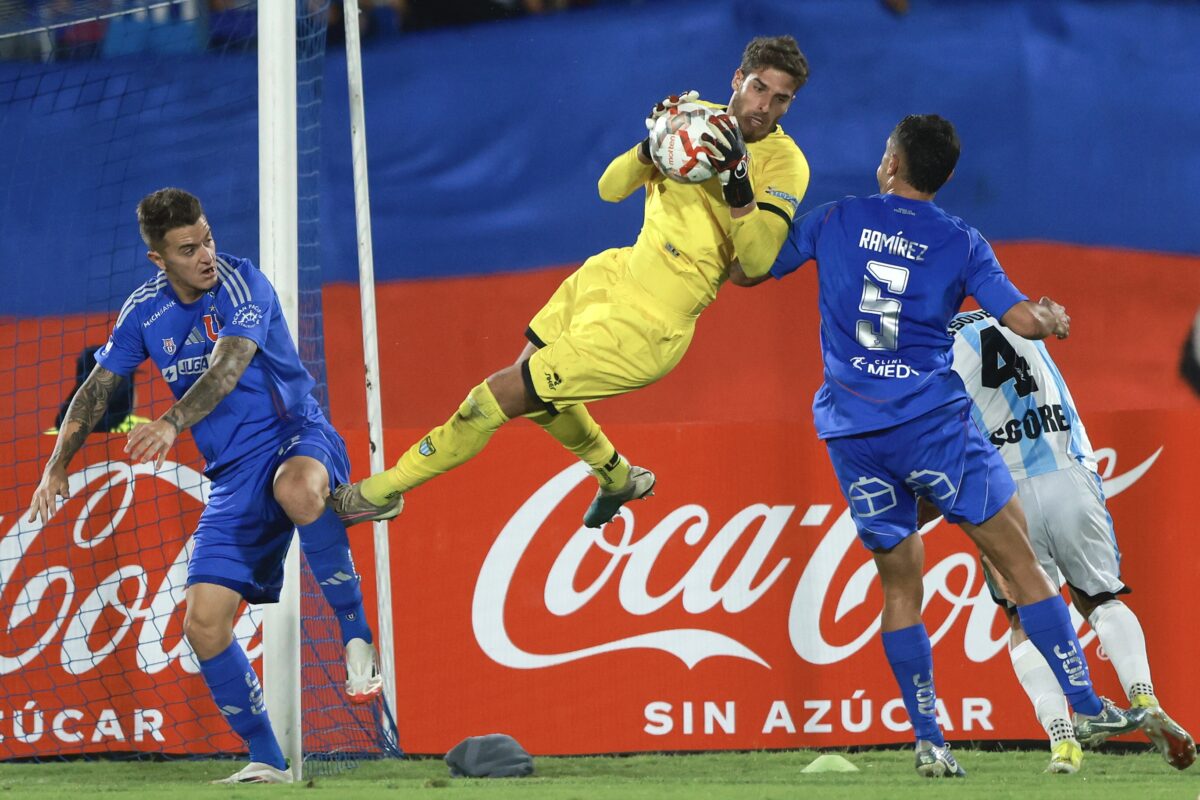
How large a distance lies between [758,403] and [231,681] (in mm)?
4081

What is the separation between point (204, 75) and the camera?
8555 millimetres

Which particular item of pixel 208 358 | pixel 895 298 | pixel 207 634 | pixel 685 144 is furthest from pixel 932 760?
pixel 208 358

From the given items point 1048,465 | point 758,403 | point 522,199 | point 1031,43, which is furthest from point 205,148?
point 1048,465

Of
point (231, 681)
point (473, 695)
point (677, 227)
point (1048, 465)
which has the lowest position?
point (473, 695)

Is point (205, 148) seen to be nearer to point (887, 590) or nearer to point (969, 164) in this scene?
point (969, 164)

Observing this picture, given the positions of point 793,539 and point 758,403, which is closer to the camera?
point 793,539

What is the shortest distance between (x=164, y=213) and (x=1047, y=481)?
304 centimetres

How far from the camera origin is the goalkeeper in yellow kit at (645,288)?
15.4 feet

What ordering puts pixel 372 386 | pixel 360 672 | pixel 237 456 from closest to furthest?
pixel 360 672 < pixel 237 456 < pixel 372 386

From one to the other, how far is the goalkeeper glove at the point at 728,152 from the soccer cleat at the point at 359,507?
1.37m

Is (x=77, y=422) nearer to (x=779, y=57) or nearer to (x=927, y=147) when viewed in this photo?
(x=779, y=57)

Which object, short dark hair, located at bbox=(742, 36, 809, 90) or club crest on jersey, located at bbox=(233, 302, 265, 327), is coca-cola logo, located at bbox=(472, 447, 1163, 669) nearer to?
club crest on jersey, located at bbox=(233, 302, 265, 327)

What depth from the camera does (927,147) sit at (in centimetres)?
468

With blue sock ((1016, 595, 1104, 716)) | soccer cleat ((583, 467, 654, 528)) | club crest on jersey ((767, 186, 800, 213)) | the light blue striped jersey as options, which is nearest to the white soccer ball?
club crest on jersey ((767, 186, 800, 213))
